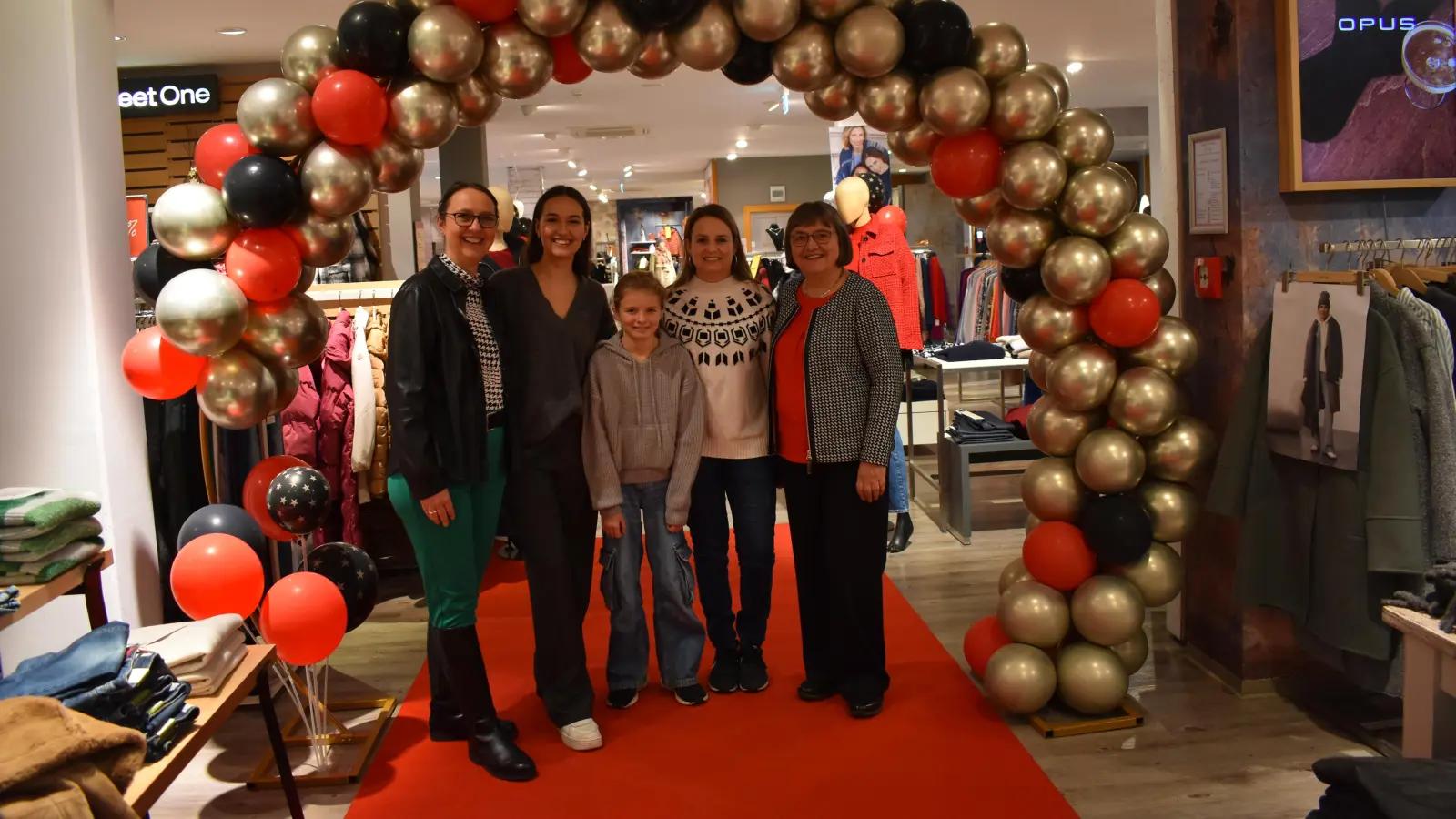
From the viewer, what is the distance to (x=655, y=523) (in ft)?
11.3

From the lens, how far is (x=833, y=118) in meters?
3.38

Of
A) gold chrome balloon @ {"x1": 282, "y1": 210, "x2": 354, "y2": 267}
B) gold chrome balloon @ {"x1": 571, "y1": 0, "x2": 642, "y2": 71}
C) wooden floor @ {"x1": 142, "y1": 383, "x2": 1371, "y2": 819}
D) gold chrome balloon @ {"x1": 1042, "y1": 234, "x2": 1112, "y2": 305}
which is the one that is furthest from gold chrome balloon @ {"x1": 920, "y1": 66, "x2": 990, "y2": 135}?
wooden floor @ {"x1": 142, "y1": 383, "x2": 1371, "y2": 819}

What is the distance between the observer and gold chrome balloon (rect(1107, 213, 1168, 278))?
3.13 meters

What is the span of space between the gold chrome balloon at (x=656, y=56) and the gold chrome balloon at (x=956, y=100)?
0.72 meters

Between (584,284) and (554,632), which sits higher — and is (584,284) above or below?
above

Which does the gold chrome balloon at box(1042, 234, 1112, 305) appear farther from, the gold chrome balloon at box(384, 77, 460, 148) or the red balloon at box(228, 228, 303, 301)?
the red balloon at box(228, 228, 303, 301)

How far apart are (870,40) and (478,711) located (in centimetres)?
215

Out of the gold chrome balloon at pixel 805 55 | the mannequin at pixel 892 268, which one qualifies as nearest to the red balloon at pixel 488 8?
the gold chrome balloon at pixel 805 55

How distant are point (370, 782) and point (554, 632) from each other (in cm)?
64

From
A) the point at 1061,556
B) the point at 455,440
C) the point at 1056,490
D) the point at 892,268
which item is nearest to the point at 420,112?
the point at 455,440

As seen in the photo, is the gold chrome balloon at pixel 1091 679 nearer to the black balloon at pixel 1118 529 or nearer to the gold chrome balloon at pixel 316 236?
the black balloon at pixel 1118 529

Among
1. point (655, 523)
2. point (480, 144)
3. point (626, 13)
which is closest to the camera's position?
point (626, 13)

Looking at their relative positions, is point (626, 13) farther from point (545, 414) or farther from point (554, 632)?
point (554, 632)

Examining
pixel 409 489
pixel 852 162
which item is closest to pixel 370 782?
pixel 409 489
